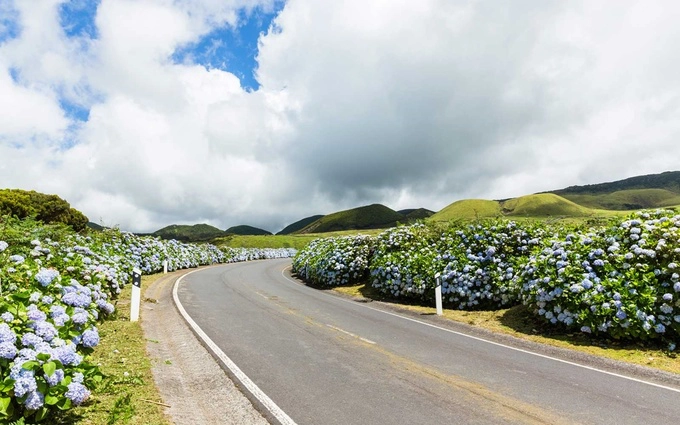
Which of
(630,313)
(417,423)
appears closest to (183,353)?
(417,423)

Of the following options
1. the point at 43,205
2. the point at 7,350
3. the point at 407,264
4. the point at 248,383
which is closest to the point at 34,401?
the point at 7,350

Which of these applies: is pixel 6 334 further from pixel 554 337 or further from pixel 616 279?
pixel 616 279

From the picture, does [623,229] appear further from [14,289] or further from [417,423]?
[14,289]

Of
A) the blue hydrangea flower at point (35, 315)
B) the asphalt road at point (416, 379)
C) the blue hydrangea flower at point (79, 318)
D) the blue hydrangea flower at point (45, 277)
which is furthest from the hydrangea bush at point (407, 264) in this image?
the blue hydrangea flower at point (35, 315)

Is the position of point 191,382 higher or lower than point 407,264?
lower

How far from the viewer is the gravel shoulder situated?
17.0ft

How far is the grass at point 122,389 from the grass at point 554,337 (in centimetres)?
851

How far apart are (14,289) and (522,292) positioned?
37.4 ft

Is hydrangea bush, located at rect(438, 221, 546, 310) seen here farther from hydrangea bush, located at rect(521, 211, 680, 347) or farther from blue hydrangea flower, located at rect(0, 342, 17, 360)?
blue hydrangea flower, located at rect(0, 342, 17, 360)

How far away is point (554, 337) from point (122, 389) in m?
9.44

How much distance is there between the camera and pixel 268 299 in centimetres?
1591

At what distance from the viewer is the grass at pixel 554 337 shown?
27.4 feet

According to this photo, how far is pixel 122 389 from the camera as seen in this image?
5.77m

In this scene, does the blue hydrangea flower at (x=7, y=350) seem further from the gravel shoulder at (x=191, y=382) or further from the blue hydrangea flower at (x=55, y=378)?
the gravel shoulder at (x=191, y=382)
